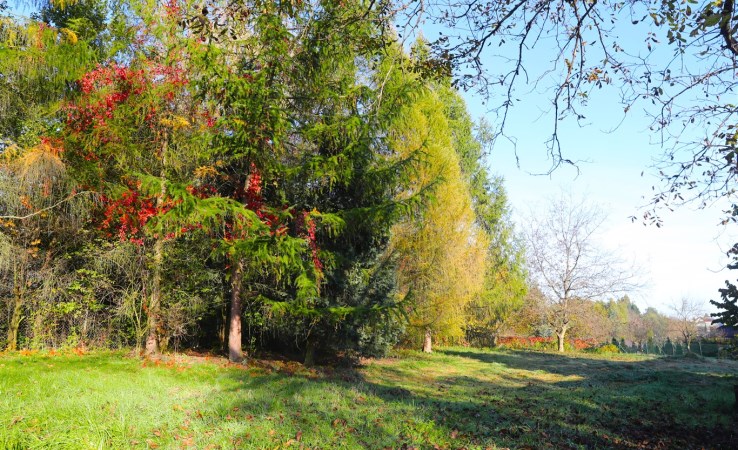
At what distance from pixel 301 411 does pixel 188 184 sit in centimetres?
574

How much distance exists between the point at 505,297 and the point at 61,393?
2295 centimetres

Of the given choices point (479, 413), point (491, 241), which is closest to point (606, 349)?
point (491, 241)

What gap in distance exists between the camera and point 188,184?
9.92 m

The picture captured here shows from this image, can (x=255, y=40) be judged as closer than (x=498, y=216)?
Yes

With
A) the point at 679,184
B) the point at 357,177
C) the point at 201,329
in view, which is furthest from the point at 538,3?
the point at 201,329

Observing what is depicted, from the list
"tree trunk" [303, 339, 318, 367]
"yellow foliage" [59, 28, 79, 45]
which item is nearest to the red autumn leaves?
"yellow foliage" [59, 28, 79, 45]

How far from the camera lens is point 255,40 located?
10.6m

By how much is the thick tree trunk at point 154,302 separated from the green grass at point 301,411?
0.72 meters

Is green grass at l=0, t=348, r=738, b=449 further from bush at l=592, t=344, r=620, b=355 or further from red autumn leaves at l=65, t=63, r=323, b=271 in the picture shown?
bush at l=592, t=344, r=620, b=355

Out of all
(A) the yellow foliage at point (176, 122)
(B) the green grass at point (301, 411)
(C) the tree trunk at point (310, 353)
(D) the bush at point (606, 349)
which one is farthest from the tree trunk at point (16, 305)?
(D) the bush at point (606, 349)

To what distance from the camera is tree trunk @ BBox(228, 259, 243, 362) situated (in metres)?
11.1

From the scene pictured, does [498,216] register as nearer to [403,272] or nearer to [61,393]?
[403,272]

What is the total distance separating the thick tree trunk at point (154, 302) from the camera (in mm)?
10828

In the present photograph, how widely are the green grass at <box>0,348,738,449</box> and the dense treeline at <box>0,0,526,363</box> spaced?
1.58 meters
